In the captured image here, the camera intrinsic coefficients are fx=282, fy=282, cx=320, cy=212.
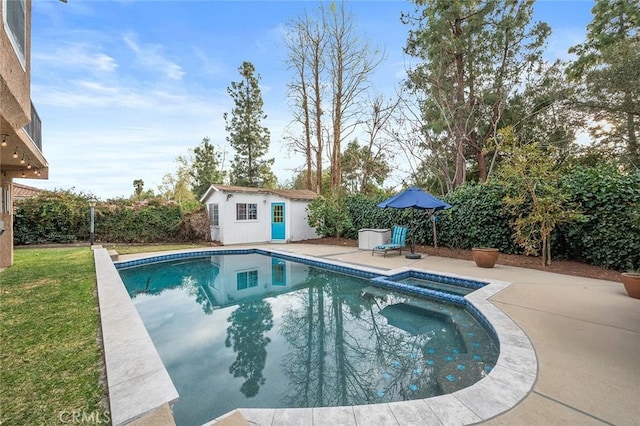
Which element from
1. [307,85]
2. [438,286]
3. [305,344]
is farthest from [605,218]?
[307,85]

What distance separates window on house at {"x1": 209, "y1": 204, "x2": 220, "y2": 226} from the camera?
14.7 m

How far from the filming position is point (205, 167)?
26.9 metres

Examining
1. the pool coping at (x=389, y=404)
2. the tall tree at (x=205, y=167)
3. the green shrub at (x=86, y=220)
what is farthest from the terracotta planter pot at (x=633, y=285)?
the tall tree at (x=205, y=167)

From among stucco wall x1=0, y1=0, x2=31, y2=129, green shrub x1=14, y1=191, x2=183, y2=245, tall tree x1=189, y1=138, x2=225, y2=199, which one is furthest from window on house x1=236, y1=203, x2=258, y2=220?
tall tree x1=189, y1=138, x2=225, y2=199

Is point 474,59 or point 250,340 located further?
point 474,59

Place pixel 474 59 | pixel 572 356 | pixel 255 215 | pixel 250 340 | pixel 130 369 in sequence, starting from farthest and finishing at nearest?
pixel 255 215 → pixel 474 59 → pixel 250 340 → pixel 572 356 → pixel 130 369

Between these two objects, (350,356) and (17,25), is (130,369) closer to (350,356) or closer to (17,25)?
(350,356)

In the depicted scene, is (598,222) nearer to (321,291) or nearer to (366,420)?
(321,291)

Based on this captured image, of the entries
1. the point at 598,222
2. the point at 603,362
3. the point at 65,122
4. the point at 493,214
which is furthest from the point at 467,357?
the point at 65,122

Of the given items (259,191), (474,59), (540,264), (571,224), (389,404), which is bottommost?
(389,404)

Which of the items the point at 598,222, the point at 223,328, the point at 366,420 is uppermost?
the point at 598,222

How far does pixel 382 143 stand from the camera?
18953 mm

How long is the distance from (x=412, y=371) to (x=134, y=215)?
51.3 feet

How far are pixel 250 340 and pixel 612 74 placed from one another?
56.1 feet
